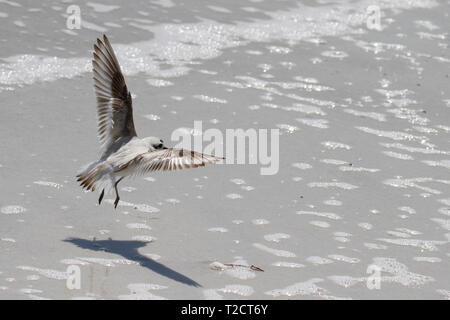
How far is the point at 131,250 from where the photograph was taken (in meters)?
5.56

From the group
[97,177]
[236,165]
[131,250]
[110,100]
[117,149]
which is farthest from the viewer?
[236,165]

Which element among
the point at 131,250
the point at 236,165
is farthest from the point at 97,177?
the point at 236,165

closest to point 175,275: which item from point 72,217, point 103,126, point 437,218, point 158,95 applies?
point 72,217

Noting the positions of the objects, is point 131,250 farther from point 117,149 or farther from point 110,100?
point 110,100

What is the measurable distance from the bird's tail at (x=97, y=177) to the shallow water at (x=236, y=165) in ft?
0.89

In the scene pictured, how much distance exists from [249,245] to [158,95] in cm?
281

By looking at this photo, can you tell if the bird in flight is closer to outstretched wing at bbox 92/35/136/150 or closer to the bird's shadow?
outstretched wing at bbox 92/35/136/150

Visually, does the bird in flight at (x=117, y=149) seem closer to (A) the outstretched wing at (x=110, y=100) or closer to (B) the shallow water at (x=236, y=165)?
(A) the outstretched wing at (x=110, y=100)

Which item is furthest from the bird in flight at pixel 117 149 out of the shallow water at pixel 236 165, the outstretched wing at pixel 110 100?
the shallow water at pixel 236 165

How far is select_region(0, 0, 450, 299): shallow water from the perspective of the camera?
17.7 feet

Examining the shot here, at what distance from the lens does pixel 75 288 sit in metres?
4.93

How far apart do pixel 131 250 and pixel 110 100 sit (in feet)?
4.92

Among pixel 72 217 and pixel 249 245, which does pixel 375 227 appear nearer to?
pixel 249 245

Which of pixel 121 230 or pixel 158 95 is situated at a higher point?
pixel 158 95
